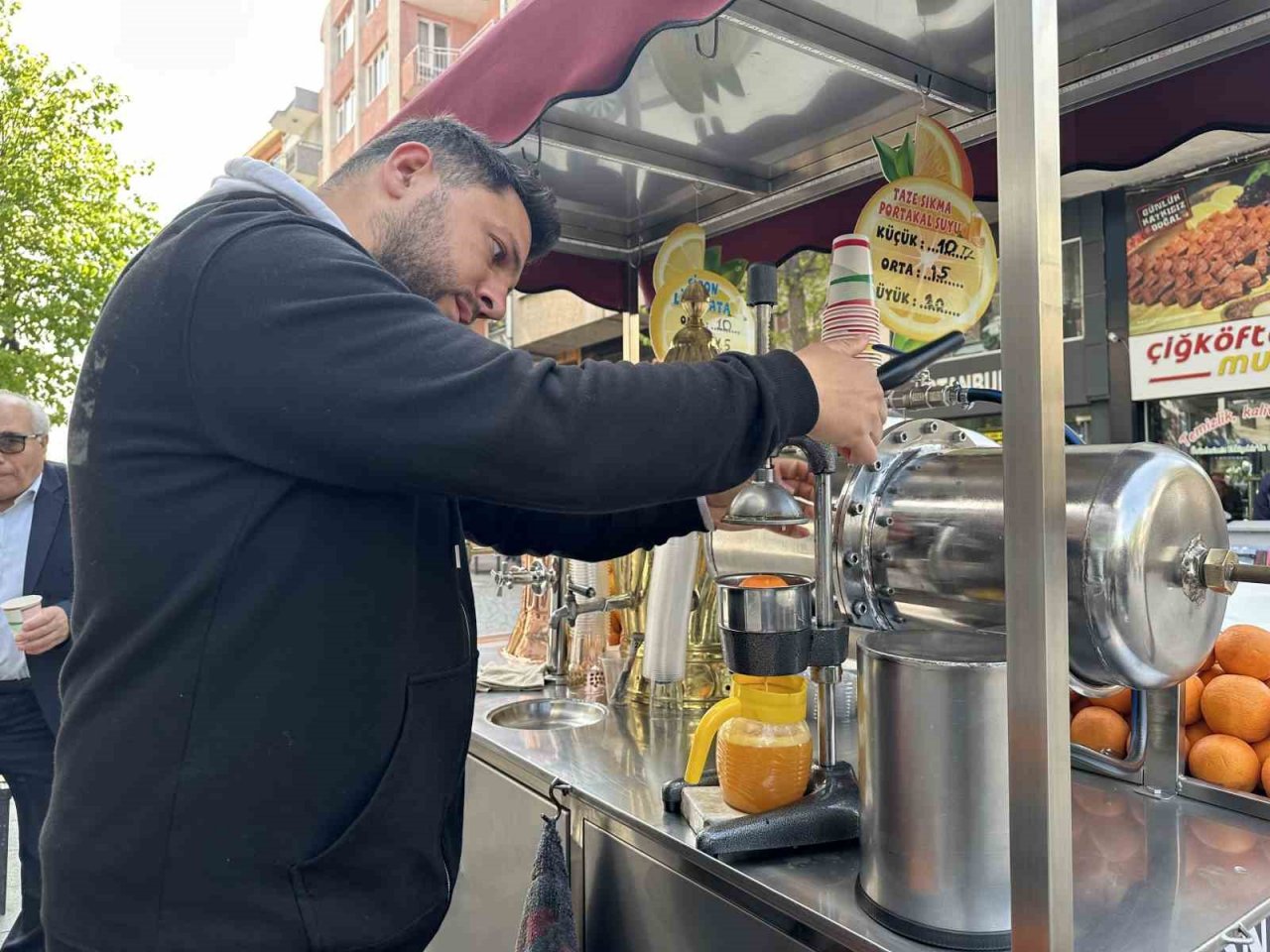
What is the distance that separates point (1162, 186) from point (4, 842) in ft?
21.2

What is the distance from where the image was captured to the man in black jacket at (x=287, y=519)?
Answer: 85 centimetres

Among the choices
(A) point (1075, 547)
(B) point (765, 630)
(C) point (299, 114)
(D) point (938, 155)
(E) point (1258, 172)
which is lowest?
(B) point (765, 630)

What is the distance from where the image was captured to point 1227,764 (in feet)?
4.45

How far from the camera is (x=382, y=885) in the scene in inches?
40.5

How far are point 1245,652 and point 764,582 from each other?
0.88 m

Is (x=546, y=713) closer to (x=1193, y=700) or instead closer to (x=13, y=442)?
(x=1193, y=700)

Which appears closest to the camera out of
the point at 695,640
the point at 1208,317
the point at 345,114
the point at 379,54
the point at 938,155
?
the point at 695,640

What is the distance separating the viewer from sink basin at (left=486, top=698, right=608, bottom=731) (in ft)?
7.16

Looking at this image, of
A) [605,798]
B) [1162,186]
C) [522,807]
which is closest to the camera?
[605,798]

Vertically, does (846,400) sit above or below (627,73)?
below

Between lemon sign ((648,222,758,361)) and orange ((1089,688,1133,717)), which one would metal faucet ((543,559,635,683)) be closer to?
lemon sign ((648,222,758,361))

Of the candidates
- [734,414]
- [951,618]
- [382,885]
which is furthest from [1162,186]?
[382,885]

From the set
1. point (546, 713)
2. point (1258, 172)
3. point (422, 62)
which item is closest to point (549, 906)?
point (546, 713)

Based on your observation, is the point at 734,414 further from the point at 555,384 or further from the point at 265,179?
the point at 265,179
